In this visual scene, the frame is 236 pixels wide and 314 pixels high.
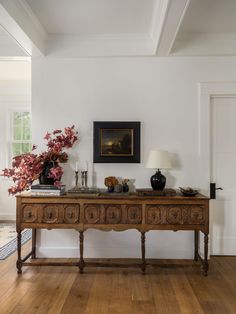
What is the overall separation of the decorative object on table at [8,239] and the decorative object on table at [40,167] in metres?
1.06

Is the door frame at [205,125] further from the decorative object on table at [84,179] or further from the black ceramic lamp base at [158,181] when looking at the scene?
the decorative object on table at [84,179]

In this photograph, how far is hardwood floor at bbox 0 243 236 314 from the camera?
2621 millimetres

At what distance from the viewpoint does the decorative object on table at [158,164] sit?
11.6 feet

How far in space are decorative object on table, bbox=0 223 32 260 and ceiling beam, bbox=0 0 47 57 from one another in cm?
266

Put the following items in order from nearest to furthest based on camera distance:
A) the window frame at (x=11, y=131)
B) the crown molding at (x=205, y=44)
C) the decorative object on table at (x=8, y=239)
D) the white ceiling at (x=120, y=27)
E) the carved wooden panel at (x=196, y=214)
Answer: the white ceiling at (x=120, y=27) → the carved wooden panel at (x=196, y=214) → the crown molding at (x=205, y=44) → the decorative object on table at (x=8, y=239) → the window frame at (x=11, y=131)

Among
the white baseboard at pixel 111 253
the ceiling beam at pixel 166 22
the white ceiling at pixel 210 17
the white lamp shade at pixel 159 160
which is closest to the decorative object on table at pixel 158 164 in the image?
the white lamp shade at pixel 159 160

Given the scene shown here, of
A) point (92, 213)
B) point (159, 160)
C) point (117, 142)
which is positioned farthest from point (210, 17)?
point (92, 213)

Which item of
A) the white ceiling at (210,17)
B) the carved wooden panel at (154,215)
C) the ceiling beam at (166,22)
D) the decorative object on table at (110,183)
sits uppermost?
the white ceiling at (210,17)

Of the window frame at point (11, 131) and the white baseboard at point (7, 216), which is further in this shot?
the window frame at point (11, 131)

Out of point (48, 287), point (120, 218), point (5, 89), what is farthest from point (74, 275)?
point (5, 89)

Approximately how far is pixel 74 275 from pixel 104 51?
2742mm

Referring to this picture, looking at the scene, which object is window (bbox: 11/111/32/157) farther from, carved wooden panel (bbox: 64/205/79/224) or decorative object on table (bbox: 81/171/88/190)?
carved wooden panel (bbox: 64/205/79/224)

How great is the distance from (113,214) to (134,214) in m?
0.24

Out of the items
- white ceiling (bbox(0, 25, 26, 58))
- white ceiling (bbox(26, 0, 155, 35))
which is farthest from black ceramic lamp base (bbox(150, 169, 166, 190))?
white ceiling (bbox(0, 25, 26, 58))
